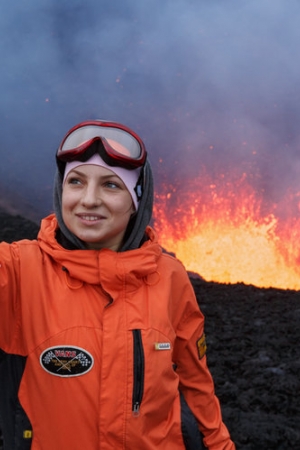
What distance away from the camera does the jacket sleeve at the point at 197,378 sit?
2.84 metres

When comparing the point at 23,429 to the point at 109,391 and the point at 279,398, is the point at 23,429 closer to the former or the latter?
the point at 109,391

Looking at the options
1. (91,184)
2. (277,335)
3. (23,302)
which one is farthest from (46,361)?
(277,335)

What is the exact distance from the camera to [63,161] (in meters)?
2.49

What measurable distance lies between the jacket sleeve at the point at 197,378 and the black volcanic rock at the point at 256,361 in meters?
2.77

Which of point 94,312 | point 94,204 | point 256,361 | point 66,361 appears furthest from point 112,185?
point 256,361

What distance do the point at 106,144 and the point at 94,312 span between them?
2.68ft

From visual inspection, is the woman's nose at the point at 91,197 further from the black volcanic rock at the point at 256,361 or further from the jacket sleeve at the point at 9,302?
the black volcanic rock at the point at 256,361

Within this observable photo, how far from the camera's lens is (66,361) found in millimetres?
2170

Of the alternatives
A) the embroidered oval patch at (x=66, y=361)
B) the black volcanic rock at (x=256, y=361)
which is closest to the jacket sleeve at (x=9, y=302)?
the embroidered oval patch at (x=66, y=361)

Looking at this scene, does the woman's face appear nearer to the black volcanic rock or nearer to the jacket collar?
the jacket collar

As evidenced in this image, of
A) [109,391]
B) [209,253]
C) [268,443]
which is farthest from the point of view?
[209,253]

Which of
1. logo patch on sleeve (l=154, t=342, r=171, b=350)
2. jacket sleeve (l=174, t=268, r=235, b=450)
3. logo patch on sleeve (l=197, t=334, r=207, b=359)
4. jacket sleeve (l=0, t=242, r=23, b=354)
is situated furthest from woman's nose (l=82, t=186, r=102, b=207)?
logo patch on sleeve (l=197, t=334, r=207, b=359)

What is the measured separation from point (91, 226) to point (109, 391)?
774mm

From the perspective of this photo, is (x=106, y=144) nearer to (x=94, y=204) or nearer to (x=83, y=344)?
(x=94, y=204)
